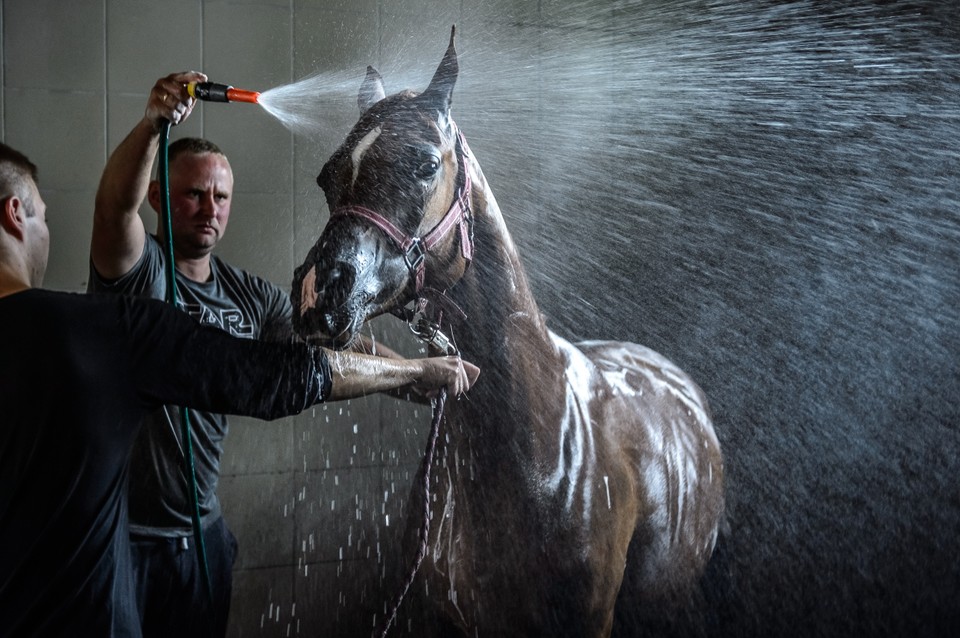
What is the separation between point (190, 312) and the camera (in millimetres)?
1510

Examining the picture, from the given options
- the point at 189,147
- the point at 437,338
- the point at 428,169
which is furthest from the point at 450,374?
the point at 189,147

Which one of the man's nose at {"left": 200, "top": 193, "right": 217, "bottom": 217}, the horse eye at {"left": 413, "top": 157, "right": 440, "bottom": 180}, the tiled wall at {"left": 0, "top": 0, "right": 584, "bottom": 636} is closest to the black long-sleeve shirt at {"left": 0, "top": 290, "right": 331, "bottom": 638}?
the horse eye at {"left": 413, "top": 157, "right": 440, "bottom": 180}

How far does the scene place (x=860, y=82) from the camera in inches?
66.1

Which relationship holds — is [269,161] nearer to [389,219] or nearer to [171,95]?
[171,95]

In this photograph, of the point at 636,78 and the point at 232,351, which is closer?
the point at 232,351

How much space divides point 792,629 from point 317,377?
3.72 feet

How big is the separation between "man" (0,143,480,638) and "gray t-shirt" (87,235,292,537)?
0.49m

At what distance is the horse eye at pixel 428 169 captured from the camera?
44.2 inches

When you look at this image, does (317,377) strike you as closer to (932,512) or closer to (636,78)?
(636,78)

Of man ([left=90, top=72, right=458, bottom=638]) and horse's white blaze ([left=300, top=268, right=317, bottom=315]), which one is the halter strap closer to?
horse's white blaze ([left=300, top=268, right=317, bottom=315])

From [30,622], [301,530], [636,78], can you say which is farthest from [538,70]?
[30,622]

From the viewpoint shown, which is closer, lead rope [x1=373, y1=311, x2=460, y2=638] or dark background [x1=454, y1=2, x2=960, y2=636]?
lead rope [x1=373, y1=311, x2=460, y2=638]

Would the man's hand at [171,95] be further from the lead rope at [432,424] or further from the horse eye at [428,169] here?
the lead rope at [432,424]

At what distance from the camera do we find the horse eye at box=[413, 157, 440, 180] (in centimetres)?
112
